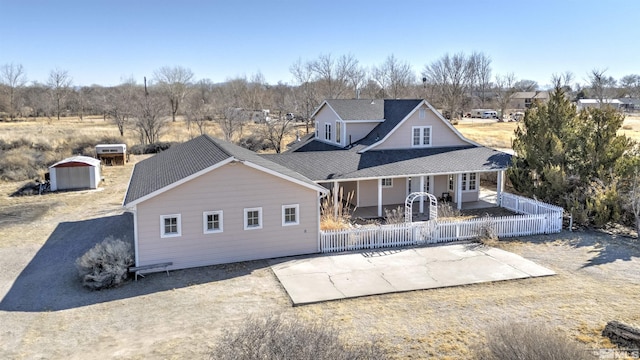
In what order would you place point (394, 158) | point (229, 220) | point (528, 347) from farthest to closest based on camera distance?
1. point (394, 158)
2. point (229, 220)
3. point (528, 347)

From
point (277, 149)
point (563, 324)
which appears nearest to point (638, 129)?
point (277, 149)

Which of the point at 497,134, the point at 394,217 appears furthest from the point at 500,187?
the point at 497,134

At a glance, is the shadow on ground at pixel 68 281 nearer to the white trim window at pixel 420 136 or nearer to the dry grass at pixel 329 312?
the dry grass at pixel 329 312

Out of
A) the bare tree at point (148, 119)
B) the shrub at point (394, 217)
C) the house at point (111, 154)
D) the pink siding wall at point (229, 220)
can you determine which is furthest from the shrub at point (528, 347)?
the bare tree at point (148, 119)

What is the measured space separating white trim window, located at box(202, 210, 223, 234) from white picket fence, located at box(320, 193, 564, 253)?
365cm

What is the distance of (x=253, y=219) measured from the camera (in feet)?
54.6

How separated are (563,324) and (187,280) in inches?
405

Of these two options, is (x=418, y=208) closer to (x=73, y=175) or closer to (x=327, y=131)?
(x=327, y=131)

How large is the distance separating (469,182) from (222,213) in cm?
1426

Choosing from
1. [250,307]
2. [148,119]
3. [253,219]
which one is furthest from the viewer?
[148,119]

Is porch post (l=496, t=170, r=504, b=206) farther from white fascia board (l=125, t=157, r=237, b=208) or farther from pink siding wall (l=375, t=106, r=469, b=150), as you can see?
white fascia board (l=125, t=157, r=237, b=208)

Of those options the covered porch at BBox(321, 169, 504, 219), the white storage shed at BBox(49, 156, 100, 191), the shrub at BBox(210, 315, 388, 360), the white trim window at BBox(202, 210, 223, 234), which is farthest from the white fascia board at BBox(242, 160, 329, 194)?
the white storage shed at BBox(49, 156, 100, 191)

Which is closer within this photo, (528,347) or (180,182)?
(528,347)

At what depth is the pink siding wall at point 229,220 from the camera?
1554cm
